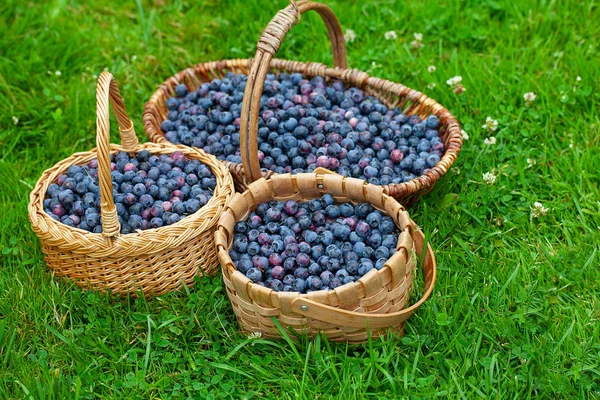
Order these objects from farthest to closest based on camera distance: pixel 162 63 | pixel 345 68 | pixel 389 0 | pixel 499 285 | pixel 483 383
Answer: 1. pixel 389 0
2. pixel 162 63
3. pixel 345 68
4. pixel 499 285
5. pixel 483 383

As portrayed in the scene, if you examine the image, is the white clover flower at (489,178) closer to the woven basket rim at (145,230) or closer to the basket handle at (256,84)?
the basket handle at (256,84)

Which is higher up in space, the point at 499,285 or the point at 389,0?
the point at 389,0

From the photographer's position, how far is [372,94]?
3.48 m

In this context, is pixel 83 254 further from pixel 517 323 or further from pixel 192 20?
pixel 192 20

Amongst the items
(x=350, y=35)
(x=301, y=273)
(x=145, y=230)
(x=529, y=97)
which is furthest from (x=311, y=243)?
(x=350, y=35)

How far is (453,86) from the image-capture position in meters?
3.69

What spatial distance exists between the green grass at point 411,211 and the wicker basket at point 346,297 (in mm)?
87

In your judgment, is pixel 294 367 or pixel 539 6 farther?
pixel 539 6

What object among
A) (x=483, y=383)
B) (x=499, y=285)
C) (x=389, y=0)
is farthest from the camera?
(x=389, y=0)

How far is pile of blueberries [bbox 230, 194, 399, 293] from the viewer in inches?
98.2

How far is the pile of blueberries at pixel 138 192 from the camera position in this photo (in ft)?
8.92

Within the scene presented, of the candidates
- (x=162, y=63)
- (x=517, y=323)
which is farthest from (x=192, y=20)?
(x=517, y=323)

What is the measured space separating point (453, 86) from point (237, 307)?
1.85 metres

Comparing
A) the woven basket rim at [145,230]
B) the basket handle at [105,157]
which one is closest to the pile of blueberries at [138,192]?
the woven basket rim at [145,230]
